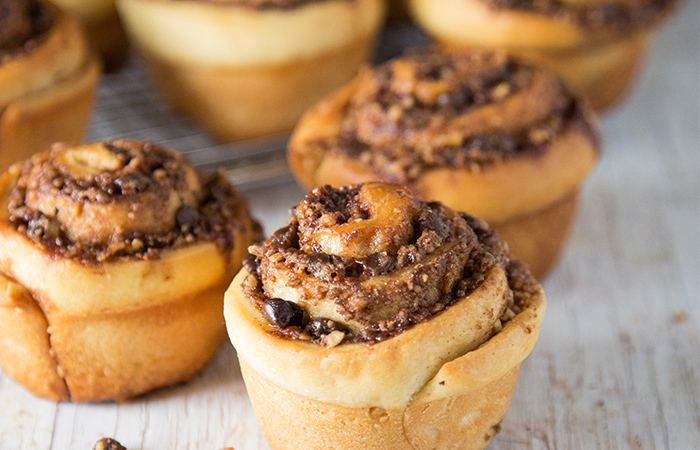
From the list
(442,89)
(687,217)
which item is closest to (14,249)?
(442,89)

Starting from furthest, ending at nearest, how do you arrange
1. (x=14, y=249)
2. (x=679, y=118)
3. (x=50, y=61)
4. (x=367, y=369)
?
(x=679, y=118) → (x=50, y=61) → (x=14, y=249) → (x=367, y=369)

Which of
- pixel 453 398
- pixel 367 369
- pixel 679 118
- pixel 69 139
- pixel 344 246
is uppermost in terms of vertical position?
pixel 344 246

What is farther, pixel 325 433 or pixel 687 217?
pixel 687 217

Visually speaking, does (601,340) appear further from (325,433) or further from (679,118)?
(679,118)

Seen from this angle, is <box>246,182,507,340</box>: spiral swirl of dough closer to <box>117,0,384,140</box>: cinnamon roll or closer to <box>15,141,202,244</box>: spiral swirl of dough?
<box>15,141,202,244</box>: spiral swirl of dough

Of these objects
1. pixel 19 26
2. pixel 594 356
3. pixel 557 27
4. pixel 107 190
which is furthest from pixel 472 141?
pixel 19 26

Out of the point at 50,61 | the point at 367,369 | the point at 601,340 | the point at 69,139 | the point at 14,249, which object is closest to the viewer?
the point at 367,369
